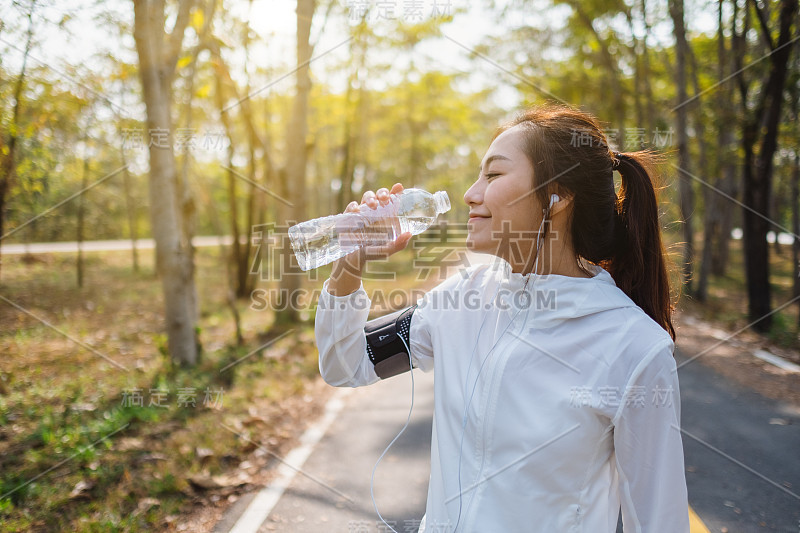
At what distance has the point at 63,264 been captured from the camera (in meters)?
15.9

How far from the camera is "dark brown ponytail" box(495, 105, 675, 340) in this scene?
164 cm

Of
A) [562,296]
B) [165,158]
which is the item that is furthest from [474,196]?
[165,158]

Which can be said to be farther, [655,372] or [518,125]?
[518,125]

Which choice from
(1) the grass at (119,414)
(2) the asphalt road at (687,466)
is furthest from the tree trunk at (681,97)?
(1) the grass at (119,414)

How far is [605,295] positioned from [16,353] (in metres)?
7.31

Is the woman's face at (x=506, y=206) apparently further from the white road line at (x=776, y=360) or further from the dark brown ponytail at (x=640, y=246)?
the white road line at (x=776, y=360)

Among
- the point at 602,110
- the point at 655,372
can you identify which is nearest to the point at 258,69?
the point at 602,110

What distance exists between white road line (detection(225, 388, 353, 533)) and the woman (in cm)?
199

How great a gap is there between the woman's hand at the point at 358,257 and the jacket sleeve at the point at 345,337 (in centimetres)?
3

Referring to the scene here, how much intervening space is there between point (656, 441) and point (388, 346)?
87cm

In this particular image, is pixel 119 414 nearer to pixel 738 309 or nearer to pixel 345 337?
pixel 345 337

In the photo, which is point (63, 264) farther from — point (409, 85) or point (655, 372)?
point (655, 372)

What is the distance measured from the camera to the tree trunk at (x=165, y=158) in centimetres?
561

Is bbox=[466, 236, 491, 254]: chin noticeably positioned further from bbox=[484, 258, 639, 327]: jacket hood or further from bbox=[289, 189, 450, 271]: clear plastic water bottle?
bbox=[289, 189, 450, 271]: clear plastic water bottle
